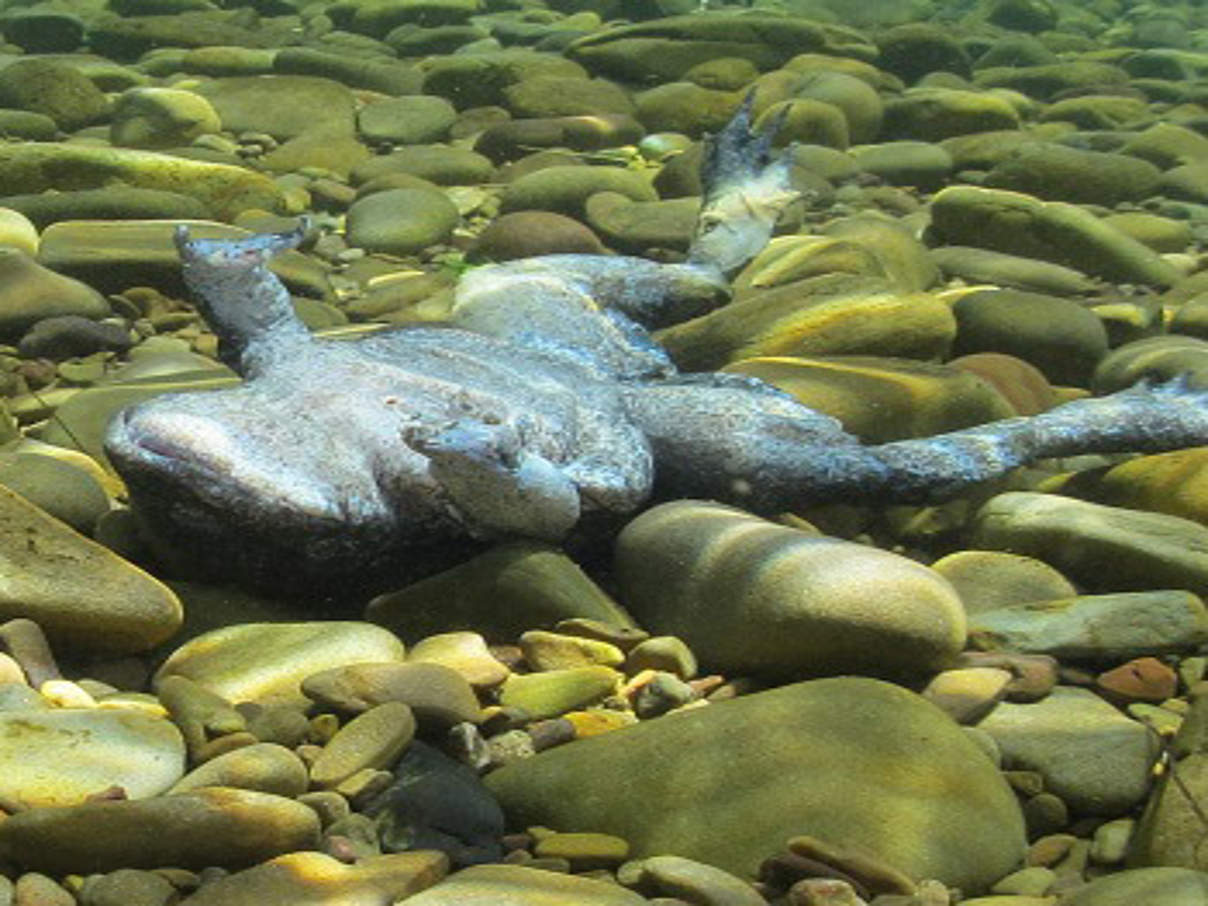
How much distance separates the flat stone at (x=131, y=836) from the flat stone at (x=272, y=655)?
58 centimetres

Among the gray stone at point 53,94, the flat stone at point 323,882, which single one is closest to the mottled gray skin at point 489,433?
the flat stone at point 323,882

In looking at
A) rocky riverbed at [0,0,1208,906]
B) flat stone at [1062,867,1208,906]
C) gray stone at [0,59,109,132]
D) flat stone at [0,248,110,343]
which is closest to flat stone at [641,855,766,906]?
rocky riverbed at [0,0,1208,906]

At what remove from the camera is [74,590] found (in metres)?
2.95

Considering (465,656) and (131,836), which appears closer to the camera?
(131,836)

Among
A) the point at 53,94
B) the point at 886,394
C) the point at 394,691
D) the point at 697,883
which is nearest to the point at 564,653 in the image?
the point at 394,691

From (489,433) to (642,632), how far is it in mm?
530

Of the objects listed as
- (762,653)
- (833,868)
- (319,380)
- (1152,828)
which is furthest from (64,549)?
(1152,828)

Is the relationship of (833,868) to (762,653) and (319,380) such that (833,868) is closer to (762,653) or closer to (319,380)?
(762,653)

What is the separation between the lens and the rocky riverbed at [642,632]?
2332 millimetres

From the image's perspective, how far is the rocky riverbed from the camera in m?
2.33

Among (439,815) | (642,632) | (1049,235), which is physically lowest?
(1049,235)

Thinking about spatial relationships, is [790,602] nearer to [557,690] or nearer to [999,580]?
[557,690]

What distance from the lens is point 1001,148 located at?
29.5 feet

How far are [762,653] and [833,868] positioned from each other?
785 millimetres
